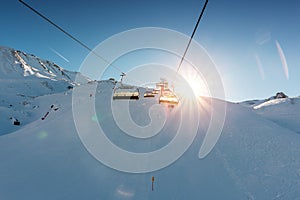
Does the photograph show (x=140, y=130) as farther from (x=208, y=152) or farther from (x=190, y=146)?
(x=208, y=152)

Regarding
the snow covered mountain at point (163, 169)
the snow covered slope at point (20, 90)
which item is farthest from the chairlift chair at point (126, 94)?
the snow covered slope at point (20, 90)

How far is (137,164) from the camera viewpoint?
11086mm

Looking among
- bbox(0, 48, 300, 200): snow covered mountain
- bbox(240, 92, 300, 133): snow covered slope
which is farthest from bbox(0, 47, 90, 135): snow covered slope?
bbox(240, 92, 300, 133): snow covered slope

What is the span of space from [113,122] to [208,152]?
33.3 ft

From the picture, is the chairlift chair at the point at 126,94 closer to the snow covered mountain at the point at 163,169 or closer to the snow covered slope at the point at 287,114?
the snow covered mountain at the point at 163,169

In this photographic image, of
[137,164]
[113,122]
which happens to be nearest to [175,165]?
[137,164]

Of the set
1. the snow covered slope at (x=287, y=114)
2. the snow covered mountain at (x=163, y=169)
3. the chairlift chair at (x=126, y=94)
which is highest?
the chairlift chair at (x=126, y=94)

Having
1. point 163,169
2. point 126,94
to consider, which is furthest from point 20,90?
point 163,169

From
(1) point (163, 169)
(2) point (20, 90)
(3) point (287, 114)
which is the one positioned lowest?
(1) point (163, 169)

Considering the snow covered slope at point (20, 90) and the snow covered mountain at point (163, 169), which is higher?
the snow covered slope at point (20, 90)

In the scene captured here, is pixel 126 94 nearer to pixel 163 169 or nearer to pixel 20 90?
pixel 163 169

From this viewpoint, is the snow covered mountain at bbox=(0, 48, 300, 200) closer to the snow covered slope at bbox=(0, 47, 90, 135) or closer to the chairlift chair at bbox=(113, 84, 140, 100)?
the chairlift chair at bbox=(113, 84, 140, 100)

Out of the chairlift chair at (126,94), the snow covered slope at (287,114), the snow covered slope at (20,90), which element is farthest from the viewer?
the snow covered slope at (20,90)

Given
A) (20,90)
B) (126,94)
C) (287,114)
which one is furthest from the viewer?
(20,90)
